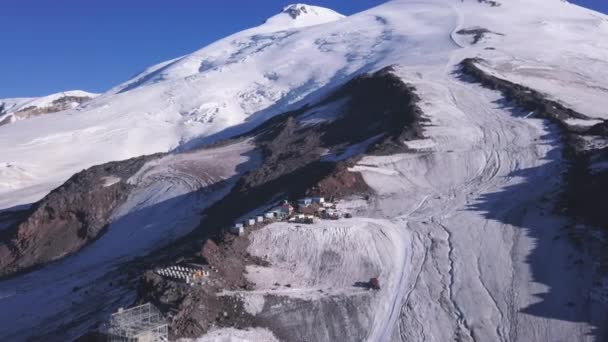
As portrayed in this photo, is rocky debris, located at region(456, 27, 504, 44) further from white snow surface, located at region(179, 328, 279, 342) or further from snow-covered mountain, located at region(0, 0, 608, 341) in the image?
white snow surface, located at region(179, 328, 279, 342)

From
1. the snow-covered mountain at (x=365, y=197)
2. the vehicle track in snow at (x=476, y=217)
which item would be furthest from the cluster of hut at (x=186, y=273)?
the vehicle track in snow at (x=476, y=217)

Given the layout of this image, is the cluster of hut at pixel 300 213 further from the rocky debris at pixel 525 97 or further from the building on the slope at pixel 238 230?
the rocky debris at pixel 525 97

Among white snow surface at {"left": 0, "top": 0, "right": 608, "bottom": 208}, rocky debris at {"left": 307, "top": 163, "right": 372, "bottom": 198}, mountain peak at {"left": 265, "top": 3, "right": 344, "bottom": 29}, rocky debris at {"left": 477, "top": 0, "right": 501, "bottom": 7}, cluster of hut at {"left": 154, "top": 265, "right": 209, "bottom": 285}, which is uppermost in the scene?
mountain peak at {"left": 265, "top": 3, "right": 344, "bottom": 29}

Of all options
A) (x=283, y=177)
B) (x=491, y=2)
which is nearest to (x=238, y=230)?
(x=283, y=177)

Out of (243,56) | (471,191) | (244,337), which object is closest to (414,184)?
(471,191)

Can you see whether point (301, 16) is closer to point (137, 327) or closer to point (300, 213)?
point (300, 213)

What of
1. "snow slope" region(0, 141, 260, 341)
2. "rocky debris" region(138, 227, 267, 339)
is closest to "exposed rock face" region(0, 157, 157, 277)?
"snow slope" region(0, 141, 260, 341)
